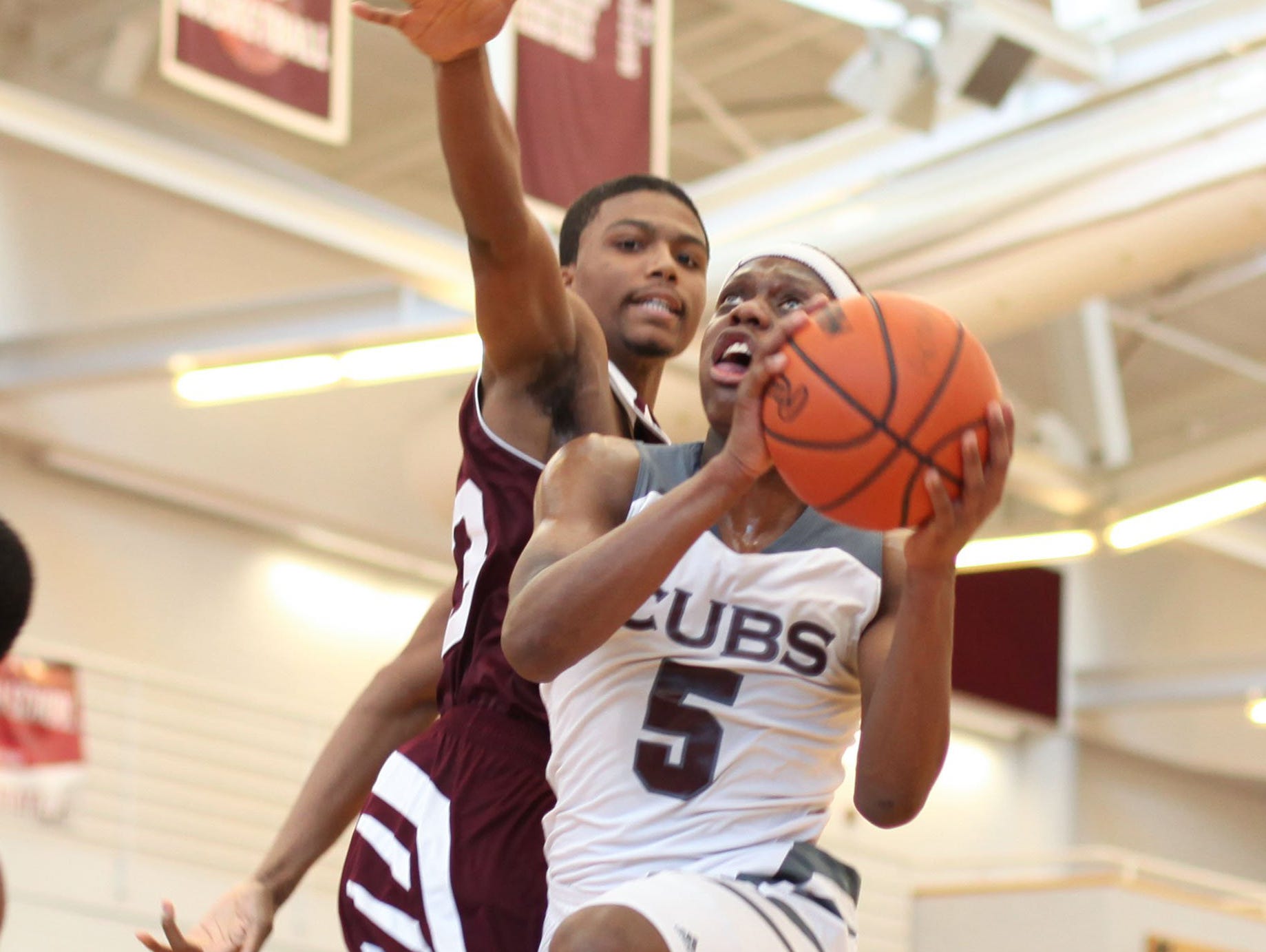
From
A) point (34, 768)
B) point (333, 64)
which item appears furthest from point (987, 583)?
point (333, 64)

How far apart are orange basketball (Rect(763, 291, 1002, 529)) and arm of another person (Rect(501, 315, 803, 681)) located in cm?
3

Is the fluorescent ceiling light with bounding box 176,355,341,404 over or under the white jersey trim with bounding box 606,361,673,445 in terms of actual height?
over

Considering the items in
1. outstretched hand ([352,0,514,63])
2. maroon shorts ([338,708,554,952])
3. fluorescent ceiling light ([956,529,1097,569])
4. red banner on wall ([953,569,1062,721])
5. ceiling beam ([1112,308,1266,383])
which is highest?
ceiling beam ([1112,308,1266,383])

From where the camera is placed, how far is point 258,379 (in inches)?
430

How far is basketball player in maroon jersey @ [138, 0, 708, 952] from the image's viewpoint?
3.52 metres

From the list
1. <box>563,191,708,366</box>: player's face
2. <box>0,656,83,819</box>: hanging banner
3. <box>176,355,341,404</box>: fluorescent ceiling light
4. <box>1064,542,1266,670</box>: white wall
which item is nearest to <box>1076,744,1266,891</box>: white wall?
<box>1064,542,1266,670</box>: white wall

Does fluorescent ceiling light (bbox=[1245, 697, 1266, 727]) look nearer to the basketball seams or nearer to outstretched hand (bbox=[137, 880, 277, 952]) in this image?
outstretched hand (bbox=[137, 880, 277, 952])

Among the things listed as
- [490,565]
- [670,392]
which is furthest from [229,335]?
[490,565]

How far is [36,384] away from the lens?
12.1 m

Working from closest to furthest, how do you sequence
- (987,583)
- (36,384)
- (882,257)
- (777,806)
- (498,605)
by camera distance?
1. (777,806)
2. (498,605)
3. (882,257)
4. (36,384)
5. (987,583)

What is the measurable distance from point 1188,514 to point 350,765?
10.5 metres

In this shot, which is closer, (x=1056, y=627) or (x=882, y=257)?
(x=882, y=257)

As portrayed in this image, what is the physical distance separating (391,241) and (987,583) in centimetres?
956

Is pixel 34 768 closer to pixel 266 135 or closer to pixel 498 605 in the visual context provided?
pixel 266 135
